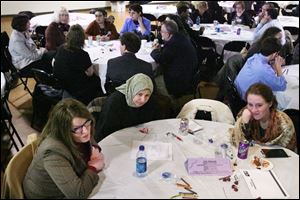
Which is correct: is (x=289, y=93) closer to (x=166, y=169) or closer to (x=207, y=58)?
(x=166, y=169)

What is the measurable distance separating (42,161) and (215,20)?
5643mm

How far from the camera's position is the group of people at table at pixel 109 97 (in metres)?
1.75

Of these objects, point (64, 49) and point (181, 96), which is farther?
point (181, 96)

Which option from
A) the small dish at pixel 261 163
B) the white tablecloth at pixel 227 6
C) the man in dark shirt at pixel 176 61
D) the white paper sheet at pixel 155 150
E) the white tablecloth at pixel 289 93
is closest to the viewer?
the small dish at pixel 261 163

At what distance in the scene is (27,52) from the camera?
14.2 feet

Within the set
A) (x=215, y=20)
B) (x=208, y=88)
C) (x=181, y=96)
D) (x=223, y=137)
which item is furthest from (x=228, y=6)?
(x=223, y=137)

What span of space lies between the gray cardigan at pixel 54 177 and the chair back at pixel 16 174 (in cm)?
5

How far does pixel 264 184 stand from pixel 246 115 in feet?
1.79

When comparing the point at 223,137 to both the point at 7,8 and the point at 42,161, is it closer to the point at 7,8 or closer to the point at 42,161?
the point at 42,161

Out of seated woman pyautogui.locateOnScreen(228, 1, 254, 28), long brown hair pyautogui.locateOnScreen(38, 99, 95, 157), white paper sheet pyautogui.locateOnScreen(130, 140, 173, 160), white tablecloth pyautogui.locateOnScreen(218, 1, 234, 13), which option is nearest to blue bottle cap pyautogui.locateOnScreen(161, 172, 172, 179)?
white paper sheet pyautogui.locateOnScreen(130, 140, 173, 160)

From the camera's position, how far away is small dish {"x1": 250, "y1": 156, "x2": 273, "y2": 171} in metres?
2.01

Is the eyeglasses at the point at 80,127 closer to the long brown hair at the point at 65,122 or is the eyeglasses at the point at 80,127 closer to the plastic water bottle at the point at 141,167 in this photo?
the long brown hair at the point at 65,122

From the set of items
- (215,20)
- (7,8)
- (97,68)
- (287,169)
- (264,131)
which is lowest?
(287,169)

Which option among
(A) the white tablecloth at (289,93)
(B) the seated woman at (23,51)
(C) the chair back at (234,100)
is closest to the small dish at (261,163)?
(A) the white tablecloth at (289,93)
